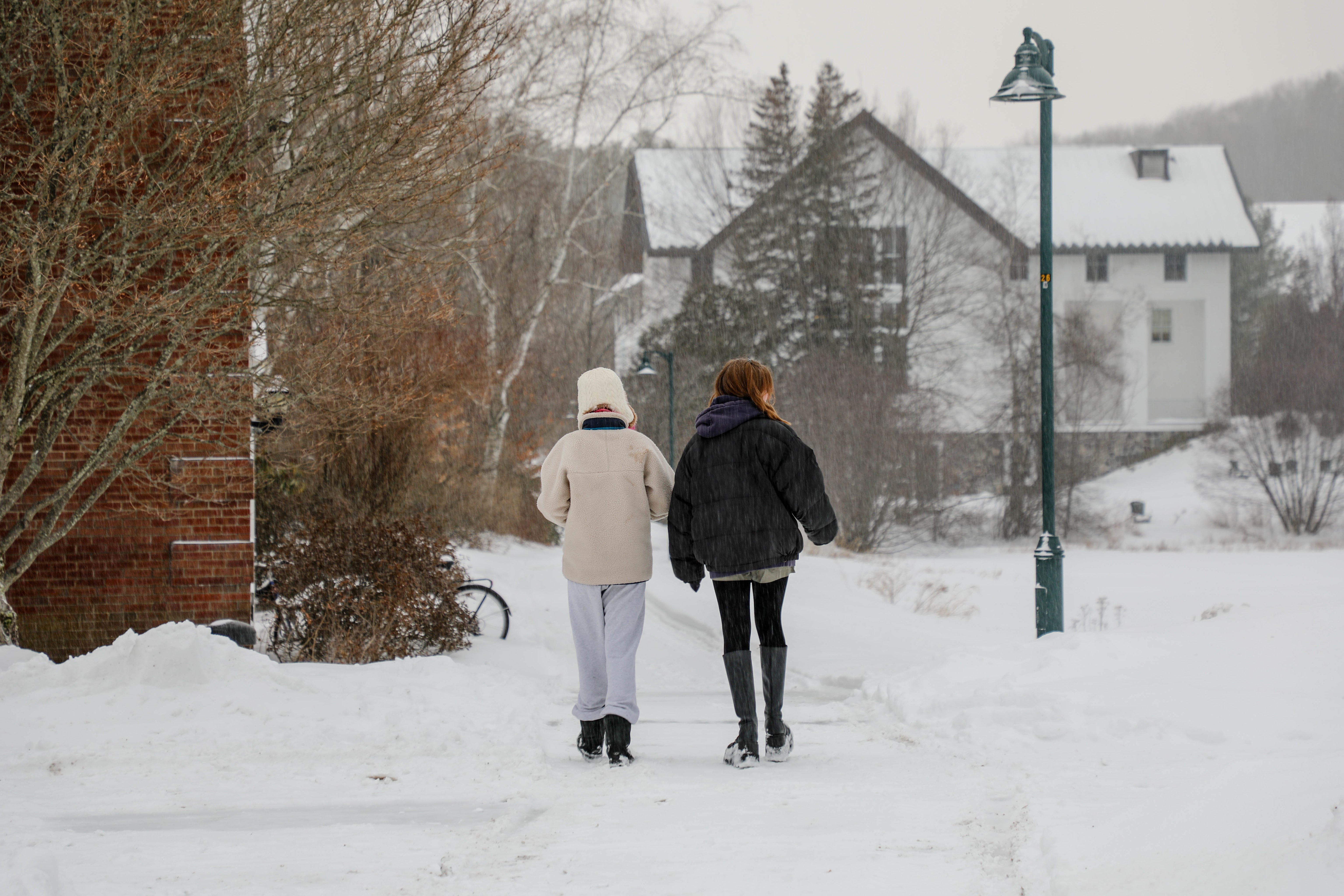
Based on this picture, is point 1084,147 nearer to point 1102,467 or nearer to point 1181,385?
point 1181,385

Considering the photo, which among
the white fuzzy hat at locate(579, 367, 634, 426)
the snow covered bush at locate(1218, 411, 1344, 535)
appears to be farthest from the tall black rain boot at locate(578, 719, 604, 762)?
the snow covered bush at locate(1218, 411, 1344, 535)

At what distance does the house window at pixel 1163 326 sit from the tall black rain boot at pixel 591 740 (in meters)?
47.4

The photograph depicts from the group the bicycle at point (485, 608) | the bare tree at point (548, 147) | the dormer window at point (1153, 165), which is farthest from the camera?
the dormer window at point (1153, 165)

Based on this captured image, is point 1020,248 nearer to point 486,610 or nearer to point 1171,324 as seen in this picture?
point 1171,324

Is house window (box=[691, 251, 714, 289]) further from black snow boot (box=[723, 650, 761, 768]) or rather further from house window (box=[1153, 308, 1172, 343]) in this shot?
black snow boot (box=[723, 650, 761, 768])

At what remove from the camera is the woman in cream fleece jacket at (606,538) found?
6074 millimetres

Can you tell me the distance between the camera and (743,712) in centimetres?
602

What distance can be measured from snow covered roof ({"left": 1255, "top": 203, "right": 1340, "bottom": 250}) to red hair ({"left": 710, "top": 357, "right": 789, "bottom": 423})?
58398mm

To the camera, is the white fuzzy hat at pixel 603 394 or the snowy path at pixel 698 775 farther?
the white fuzzy hat at pixel 603 394

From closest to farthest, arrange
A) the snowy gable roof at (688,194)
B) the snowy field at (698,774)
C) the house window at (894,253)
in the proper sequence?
the snowy field at (698,774)
the house window at (894,253)
the snowy gable roof at (688,194)

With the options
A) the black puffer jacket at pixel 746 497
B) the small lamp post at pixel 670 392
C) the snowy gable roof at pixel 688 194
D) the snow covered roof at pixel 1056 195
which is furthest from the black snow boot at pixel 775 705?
the snow covered roof at pixel 1056 195

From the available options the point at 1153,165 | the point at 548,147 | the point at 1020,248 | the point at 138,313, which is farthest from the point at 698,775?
the point at 1153,165

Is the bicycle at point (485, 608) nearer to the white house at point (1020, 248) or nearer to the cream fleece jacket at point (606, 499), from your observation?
the cream fleece jacket at point (606, 499)

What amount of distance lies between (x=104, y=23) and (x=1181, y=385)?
47757 millimetres
